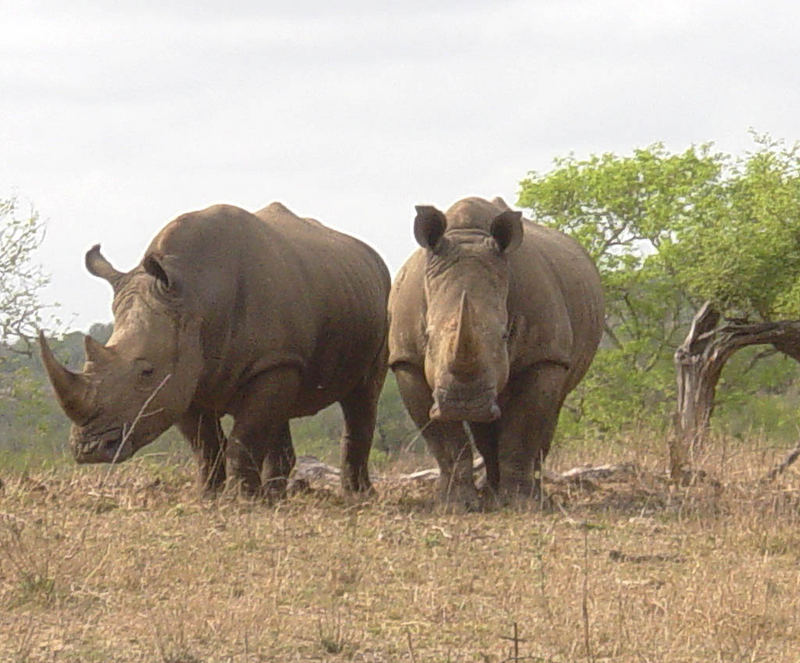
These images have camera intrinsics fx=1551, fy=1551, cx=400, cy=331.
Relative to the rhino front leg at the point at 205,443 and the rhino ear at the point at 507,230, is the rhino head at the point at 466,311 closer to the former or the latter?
the rhino ear at the point at 507,230

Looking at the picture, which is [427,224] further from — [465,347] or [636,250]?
[636,250]

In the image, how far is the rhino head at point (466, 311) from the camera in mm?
9375

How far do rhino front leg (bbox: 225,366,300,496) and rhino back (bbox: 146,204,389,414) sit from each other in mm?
93

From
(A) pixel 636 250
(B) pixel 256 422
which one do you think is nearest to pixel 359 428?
(B) pixel 256 422

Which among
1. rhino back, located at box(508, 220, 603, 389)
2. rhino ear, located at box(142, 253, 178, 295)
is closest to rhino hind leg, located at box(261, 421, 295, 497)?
rhino ear, located at box(142, 253, 178, 295)

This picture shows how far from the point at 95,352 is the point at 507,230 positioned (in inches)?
108

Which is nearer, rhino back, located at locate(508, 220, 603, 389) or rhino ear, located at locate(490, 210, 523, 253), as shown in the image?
rhino ear, located at locate(490, 210, 523, 253)

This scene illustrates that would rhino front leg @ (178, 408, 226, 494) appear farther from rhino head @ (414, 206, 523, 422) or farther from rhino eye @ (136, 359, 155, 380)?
rhino head @ (414, 206, 523, 422)

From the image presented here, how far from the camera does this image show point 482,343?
945 cm

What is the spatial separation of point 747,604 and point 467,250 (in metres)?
3.98

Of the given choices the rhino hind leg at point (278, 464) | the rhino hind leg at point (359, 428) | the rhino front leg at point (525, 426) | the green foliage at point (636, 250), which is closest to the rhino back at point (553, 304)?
the rhino front leg at point (525, 426)

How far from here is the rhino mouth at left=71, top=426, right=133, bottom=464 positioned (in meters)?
9.70

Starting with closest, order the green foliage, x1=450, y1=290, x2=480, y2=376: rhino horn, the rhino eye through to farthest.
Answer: x1=450, y1=290, x2=480, y2=376: rhino horn < the rhino eye < the green foliage

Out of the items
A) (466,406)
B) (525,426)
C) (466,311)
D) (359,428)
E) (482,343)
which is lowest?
(359,428)
